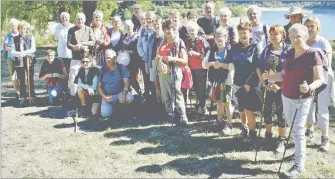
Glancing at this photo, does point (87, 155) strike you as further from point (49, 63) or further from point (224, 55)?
point (49, 63)

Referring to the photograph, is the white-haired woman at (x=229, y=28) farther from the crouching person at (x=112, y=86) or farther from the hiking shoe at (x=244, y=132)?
the crouching person at (x=112, y=86)

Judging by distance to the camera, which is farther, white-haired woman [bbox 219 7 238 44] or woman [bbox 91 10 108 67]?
woman [bbox 91 10 108 67]

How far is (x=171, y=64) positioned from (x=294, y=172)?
10.2 ft

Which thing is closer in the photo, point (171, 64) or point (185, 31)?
point (171, 64)

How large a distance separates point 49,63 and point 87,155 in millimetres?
3679

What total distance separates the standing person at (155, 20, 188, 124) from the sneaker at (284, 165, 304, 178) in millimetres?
2679

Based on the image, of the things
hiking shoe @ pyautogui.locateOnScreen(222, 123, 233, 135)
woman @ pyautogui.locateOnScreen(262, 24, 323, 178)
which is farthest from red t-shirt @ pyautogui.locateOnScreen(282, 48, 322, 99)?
Result: hiking shoe @ pyautogui.locateOnScreen(222, 123, 233, 135)

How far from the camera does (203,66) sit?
7.09 meters

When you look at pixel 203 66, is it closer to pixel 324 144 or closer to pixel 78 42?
pixel 324 144

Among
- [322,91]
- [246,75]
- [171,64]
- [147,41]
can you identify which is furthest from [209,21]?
[322,91]

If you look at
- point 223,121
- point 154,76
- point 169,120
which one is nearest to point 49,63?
point 154,76

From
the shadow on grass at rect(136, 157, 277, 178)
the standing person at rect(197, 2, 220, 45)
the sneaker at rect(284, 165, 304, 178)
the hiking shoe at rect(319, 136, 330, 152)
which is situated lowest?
the shadow on grass at rect(136, 157, 277, 178)

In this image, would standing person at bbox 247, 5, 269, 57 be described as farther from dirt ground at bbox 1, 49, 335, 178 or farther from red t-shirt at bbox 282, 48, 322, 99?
dirt ground at bbox 1, 49, 335, 178

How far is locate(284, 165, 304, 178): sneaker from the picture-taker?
5.23 m
